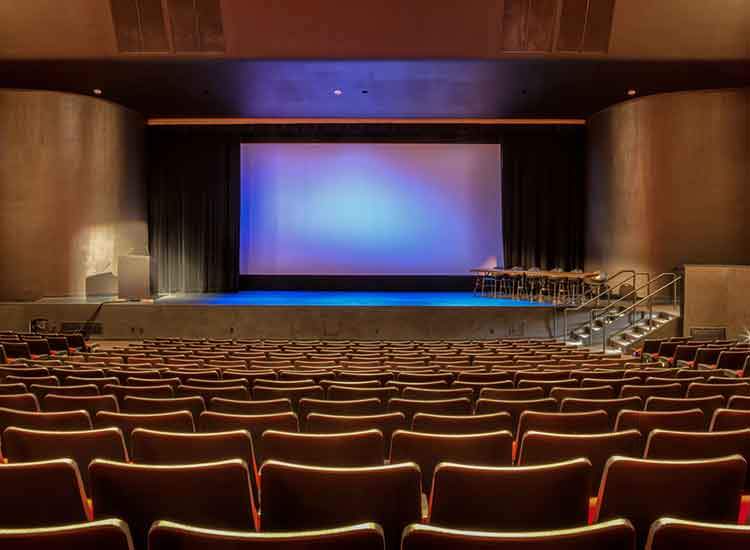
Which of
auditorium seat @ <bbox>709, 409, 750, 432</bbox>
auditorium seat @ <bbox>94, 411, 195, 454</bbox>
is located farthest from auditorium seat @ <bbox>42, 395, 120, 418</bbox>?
auditorium seat @ <bbox>709, 409, 750, 432</bbox>

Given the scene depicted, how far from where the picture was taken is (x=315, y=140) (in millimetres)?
17938

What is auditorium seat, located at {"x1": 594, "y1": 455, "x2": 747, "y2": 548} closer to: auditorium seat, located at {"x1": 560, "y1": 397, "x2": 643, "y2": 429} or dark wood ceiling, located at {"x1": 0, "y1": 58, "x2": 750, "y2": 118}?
auditorium seat, located at {"x1": 560, "y1": 397, "x2": 643, "y2": 429}

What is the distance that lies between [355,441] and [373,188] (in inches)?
628

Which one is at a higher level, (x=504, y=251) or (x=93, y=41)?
(x=93, y=41)

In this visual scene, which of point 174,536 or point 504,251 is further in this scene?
point 504,251

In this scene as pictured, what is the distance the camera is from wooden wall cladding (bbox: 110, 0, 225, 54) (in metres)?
11.8

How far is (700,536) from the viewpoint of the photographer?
1319 millimetres

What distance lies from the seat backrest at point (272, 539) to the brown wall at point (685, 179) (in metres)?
14.9

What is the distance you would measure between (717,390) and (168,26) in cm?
1189

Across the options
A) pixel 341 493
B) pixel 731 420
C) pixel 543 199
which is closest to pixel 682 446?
pixel 731 420

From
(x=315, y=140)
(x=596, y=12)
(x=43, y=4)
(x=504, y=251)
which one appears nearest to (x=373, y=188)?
(x=315, y=140)

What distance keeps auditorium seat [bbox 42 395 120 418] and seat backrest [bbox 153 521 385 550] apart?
2.67 m

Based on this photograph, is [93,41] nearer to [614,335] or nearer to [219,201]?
[219,201]

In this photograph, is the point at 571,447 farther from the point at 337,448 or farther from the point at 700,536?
the point at 700,536
